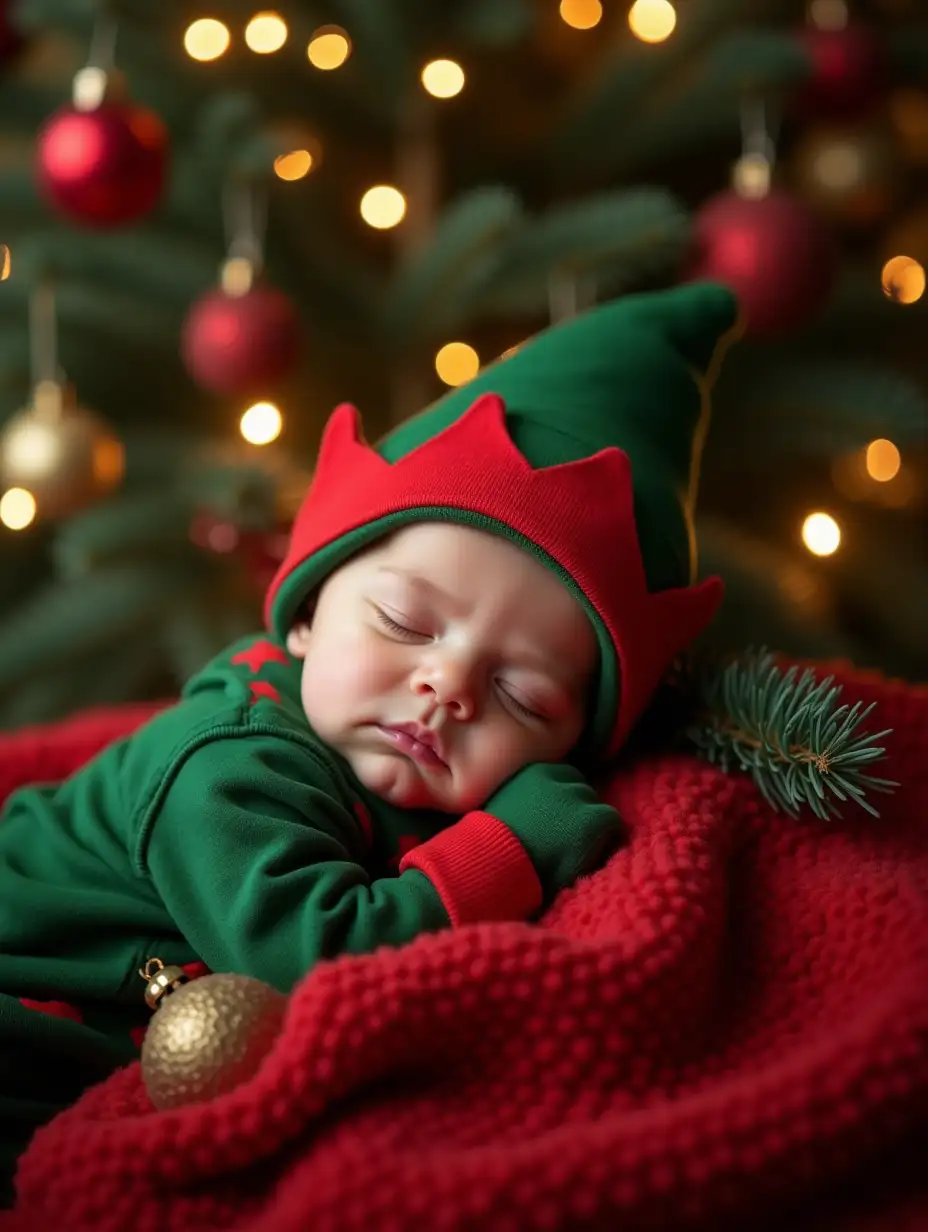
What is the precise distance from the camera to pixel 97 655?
1.56 meters

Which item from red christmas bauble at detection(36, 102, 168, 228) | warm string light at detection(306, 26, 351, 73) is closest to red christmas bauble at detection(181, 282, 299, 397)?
red christmas bauble at detection(36, 102, 168, 228)

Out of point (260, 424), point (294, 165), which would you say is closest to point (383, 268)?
point (294, 165)

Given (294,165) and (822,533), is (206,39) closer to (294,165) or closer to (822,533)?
(294,165)

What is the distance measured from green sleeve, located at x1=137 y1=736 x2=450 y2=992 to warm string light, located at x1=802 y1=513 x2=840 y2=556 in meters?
0.87

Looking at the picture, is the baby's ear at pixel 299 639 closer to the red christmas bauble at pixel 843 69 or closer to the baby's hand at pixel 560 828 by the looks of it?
the baby's hand at pixel 560 828

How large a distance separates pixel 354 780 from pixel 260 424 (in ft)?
2.13

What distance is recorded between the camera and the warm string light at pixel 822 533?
1460 mm

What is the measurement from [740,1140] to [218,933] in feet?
1.07

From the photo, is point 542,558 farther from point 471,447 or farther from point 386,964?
point 386,964

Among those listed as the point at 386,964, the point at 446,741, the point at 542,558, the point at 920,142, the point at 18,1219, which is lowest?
the point at 18,1219

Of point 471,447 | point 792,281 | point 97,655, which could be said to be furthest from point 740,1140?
point 97,655

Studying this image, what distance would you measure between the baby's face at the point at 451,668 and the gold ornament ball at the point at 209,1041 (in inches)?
9.0

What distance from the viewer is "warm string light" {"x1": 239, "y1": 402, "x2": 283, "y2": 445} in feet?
4.52

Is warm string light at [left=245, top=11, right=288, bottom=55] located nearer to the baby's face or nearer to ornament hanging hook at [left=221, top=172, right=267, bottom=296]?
ornament hanging hook at [left=221, top=172, right=267, bottom=296]
